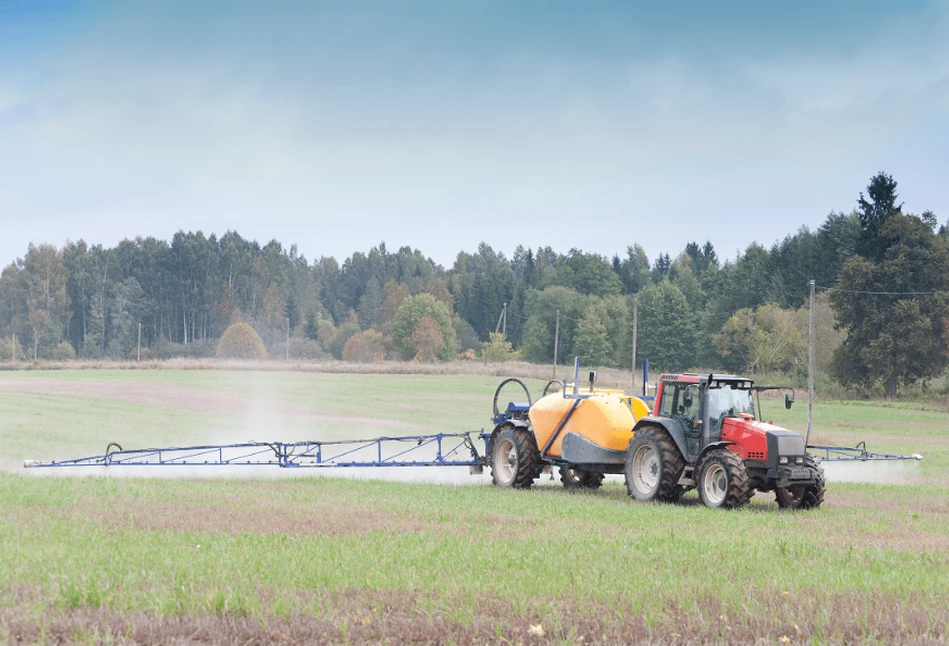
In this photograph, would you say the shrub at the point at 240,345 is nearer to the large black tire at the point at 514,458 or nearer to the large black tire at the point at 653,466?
the large black tire at the point at 514,458

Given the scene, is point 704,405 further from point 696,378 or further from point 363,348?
point 363,348

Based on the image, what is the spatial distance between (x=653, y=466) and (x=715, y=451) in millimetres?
1578

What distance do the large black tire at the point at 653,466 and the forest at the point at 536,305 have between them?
2303 inches

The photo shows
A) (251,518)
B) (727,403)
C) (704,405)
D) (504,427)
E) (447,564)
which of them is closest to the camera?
(447,564)

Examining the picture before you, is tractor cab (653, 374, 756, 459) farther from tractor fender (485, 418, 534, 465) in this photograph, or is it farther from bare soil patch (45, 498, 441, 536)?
bare soil patch (45, 498, 441, 536)

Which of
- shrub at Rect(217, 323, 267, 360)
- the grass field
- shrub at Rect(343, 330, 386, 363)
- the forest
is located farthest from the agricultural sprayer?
shrub at Rect(343, 330, 386, 363)

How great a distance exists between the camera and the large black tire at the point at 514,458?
2177 centimetres

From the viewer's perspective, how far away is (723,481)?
17922 millimetres

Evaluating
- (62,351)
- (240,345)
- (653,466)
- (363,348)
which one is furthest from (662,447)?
(363,348)

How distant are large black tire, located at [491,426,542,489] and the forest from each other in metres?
56.9

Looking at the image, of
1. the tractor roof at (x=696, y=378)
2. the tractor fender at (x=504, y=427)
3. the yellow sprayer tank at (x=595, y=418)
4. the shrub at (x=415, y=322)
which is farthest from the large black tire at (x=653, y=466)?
the shrub at (x=415, y=322)

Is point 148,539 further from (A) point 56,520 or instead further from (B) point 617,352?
(B) point 617,352

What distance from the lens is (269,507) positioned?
15719 mm

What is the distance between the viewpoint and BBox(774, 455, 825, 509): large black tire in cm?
1825
